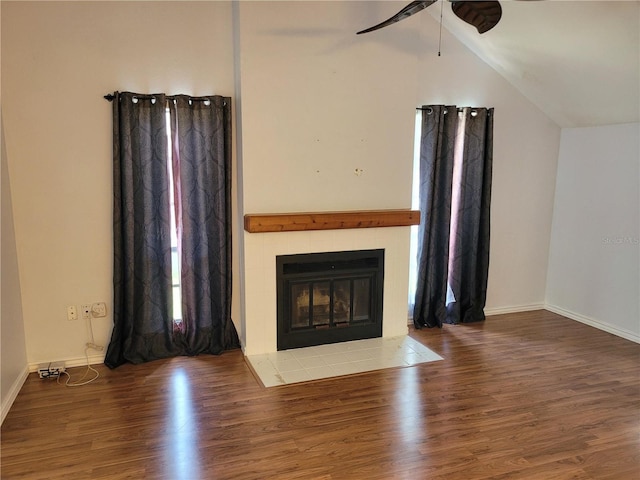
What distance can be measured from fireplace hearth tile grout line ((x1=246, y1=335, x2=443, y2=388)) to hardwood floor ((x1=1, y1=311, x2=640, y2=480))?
3.6 inches

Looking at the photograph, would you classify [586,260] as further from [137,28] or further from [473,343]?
[137,28]

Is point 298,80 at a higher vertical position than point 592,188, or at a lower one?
higher

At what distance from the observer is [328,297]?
381cm

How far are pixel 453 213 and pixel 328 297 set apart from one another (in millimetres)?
1471

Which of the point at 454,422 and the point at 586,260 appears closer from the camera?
the point at 454,422

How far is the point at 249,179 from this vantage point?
11.4 feet

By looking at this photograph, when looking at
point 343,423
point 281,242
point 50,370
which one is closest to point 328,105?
point 281,242

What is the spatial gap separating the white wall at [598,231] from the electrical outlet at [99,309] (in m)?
4.26

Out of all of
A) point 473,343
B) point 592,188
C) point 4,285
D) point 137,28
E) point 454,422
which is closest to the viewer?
point 454,422

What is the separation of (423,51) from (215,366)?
3195mm

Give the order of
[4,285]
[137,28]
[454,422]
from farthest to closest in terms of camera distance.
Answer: [137,28] < [4,285] < [454,422]

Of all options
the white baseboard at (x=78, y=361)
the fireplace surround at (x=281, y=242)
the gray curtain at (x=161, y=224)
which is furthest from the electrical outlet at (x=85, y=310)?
the fireplace surround at (x=281, y=242)

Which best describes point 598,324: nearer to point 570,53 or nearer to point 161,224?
point 570,53

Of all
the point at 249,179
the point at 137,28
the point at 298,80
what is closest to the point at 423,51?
the point at 298,80
